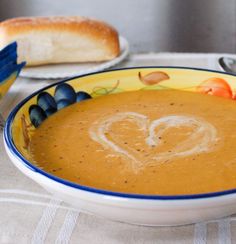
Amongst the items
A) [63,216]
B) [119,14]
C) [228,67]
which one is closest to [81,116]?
[63,216]

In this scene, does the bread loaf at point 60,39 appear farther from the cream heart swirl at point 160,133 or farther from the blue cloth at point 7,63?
the cream heart swirl at point 160,133

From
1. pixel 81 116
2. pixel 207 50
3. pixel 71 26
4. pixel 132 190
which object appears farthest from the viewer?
pixel 207 50

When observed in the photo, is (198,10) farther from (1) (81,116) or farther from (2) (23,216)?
(2) (23,216)

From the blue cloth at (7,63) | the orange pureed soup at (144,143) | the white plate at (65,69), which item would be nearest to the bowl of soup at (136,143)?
the orange pureed soup at (144,143)

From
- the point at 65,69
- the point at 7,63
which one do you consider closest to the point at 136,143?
the point at 7,63

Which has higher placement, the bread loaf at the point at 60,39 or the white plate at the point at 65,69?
the bread loaf at the point at 60,39

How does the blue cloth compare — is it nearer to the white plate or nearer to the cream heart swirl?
the white plate

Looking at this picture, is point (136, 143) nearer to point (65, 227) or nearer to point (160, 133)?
point (160, 133)
